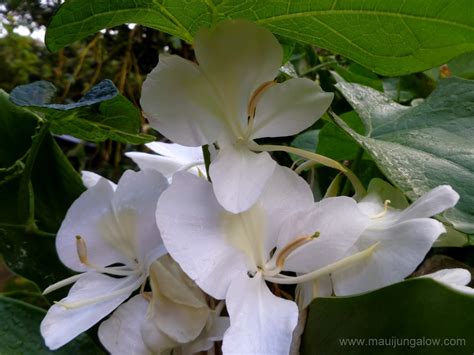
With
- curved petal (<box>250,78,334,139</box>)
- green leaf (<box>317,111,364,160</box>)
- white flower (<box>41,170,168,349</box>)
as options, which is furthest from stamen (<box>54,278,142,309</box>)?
green leaf (<box>317,111,364,160</box>)

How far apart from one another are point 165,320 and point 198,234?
0.05 meters

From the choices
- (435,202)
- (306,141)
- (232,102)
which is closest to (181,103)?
(232,102)

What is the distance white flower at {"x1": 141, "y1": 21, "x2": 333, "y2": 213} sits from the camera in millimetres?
233

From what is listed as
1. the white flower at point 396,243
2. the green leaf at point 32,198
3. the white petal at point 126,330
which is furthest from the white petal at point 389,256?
the green leaf at point 32,198

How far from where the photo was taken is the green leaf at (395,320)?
20 centimetres

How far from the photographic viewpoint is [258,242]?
0.25 metres

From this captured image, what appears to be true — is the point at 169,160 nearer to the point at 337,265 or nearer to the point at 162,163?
the point at 162,163

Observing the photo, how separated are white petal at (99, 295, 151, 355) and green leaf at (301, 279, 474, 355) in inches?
3.4

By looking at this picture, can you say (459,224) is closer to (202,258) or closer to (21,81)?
(202,258)

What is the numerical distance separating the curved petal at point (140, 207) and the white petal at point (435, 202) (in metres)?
0.13

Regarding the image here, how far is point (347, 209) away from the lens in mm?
247

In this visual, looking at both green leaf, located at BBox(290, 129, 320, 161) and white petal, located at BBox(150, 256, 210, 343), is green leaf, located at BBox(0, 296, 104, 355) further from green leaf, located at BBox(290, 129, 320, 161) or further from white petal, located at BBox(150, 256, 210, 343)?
green leaf, located at BBox(290, 129, 320, 161)

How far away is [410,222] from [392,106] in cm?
20

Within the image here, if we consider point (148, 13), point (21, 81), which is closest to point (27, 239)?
point (148, 13)
